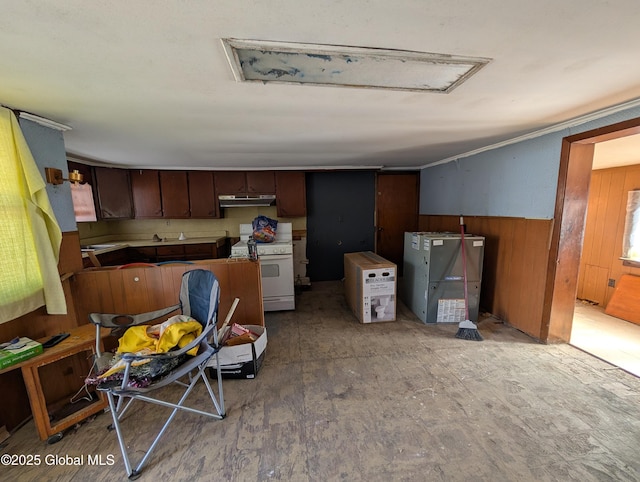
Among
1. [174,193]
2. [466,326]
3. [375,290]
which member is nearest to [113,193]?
[174,193]

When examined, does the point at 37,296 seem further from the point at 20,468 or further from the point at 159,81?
the point at 159,81

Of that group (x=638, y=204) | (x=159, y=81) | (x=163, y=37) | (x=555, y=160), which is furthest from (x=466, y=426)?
(x=638, y=204)

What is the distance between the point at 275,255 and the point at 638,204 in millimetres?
4564

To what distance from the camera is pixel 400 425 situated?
5.16 feet

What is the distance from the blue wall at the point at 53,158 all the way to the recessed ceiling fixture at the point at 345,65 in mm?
1692

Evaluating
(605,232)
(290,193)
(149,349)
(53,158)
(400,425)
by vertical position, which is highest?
(53,158)

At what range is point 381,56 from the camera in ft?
3.68

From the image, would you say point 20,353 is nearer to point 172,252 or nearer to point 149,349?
point 149,349

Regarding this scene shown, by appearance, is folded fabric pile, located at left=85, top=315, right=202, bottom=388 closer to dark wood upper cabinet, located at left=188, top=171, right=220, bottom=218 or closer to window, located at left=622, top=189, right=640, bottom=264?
dark wood upper cabinet, located at left=188, top=171, right=220, bottom=218

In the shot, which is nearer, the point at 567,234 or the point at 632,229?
the point at 567,234

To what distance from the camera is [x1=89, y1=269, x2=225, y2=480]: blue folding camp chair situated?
1297mm

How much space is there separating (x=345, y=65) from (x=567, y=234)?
2.48 m

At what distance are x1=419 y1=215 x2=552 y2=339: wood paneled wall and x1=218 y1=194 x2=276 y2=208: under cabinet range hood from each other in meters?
3.02

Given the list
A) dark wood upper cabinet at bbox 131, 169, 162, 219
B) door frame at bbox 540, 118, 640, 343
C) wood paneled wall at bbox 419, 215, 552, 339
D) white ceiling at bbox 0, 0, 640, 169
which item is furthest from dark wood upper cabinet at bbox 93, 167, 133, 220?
door frame at bbox 540, 118, 640, 343
